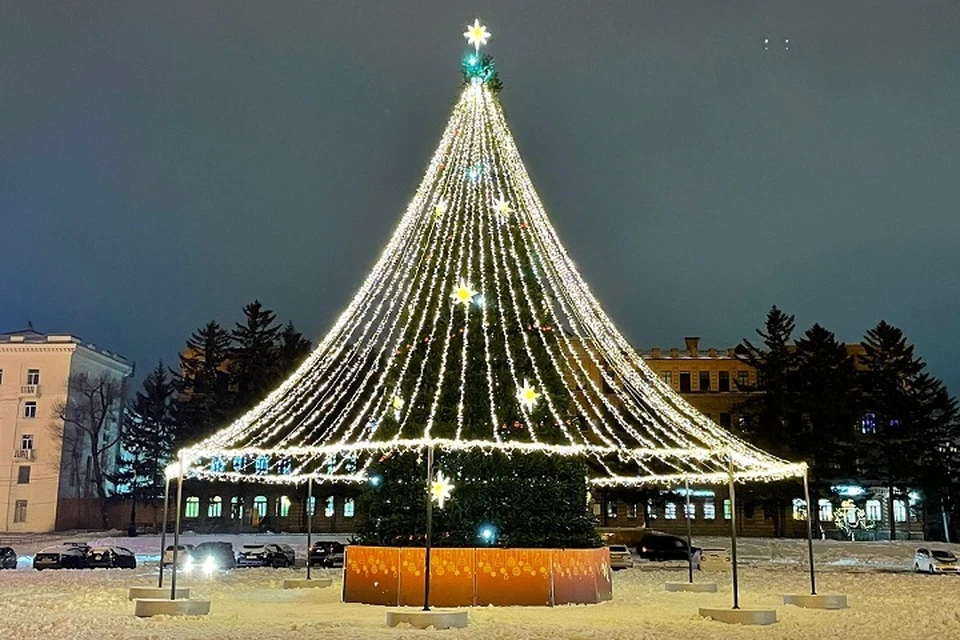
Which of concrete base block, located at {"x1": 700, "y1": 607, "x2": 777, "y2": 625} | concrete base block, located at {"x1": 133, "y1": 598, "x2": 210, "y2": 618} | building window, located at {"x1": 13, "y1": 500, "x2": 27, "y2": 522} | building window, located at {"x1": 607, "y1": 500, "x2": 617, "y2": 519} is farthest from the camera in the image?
building window, located at {"x1": 607, "y1": 500, "x2": 617, "y2": 519}

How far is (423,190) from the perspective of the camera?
19969 millimetres

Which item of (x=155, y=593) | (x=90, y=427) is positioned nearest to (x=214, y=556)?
(x=155, y=593)

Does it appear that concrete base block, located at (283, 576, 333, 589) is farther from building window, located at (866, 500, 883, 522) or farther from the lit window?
building window, located at (866, 500, 883, 522)

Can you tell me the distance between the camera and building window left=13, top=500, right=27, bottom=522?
190 feet

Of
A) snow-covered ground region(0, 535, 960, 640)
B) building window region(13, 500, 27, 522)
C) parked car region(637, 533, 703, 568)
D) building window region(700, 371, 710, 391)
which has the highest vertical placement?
building window region(700, 371, 710, 391)

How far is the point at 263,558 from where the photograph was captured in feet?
114

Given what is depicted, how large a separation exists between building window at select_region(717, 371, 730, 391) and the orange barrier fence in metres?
47.8

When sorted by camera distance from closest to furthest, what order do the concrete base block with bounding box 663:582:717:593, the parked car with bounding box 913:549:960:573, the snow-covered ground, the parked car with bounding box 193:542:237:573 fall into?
the snow-covered ground, the concrete base block with bounding box 663:582:717:593, the parked car with bounding box 913:549:960:573, the parked car with bounding box 193:542:237:573

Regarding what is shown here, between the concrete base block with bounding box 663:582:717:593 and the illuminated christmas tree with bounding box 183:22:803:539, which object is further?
the concrete base block with bounding box 663:582:717:593

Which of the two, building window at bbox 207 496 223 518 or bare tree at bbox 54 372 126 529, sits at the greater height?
bare tree at bbox 54 372 126 529

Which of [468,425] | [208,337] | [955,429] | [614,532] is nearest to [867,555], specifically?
[614,532]

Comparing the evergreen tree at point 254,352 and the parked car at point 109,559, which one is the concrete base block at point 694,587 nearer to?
the parked car at point 109,559

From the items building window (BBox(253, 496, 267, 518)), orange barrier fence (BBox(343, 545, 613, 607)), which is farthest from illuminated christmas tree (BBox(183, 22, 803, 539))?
building window (BBox(253, 496, 267, 518))

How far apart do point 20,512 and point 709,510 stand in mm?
40682
